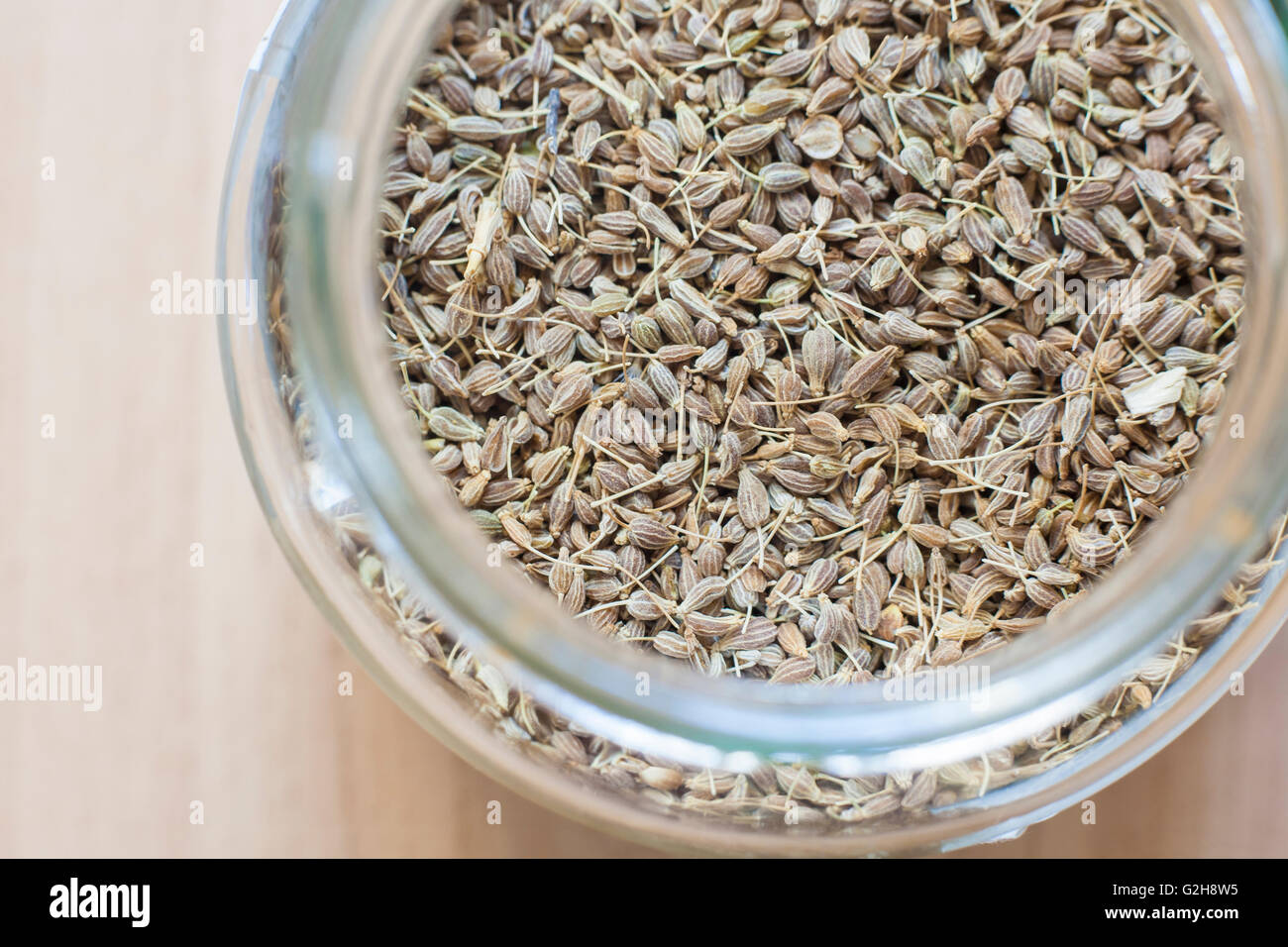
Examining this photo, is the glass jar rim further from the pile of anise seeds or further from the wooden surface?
the wooden surface

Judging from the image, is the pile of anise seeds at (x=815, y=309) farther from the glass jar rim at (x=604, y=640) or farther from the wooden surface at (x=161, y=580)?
the wooden surface at (x=161, y=580)

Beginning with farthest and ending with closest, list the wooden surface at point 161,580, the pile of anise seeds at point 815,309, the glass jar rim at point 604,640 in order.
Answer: the wooden surface at point 161,580
the pile of anise seeds at point 815,309
the glass jar rim at point 604,640

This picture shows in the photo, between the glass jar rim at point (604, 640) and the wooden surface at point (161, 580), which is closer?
the glass jar rim at point (604, 640)

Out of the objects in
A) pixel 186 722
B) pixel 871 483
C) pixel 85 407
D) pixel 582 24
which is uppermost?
pixel 582 24

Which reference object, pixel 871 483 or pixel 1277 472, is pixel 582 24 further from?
pixel 1277 472

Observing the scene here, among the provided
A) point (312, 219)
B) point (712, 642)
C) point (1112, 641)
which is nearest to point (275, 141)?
point (312, 219)

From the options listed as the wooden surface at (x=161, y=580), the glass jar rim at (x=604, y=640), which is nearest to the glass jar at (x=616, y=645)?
the glass jar rim at (x=604, y=640)
